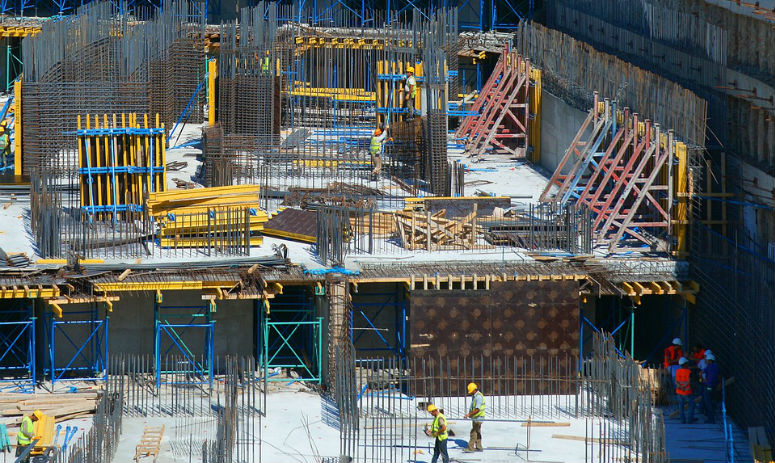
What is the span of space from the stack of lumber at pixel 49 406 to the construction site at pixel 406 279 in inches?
2.9

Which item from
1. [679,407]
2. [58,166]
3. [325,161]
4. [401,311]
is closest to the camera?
[679,407]

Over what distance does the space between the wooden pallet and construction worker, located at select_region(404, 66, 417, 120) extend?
17749 mm

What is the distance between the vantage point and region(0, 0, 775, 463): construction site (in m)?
34.6

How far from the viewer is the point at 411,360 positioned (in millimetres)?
37375

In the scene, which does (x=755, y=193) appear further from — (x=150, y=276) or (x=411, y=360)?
(x=150, y=276)

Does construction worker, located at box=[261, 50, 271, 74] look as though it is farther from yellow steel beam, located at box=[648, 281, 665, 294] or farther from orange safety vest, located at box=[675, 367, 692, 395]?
orange safety vest, located at box=[675, 367, 692, 395]

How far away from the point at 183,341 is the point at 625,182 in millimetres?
10867

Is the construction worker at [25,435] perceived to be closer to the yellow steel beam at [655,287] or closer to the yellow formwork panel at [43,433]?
the yellow formwork panel at [43,433]

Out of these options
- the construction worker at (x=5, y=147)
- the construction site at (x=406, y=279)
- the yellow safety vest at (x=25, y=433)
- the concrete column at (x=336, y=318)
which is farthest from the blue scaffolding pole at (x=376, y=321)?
the construction worker at (x=5, y=147)

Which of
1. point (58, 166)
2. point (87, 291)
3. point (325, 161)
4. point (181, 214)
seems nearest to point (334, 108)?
point (325, 161)

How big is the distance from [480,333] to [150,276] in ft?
23.1

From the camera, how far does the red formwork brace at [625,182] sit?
132 feet

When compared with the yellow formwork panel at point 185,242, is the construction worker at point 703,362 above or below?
below

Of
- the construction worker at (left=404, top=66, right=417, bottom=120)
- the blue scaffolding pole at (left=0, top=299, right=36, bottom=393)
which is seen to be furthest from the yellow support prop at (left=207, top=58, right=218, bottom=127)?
the blue scaffolding pole at (left=0, top=299, right=36, bottom=393)
